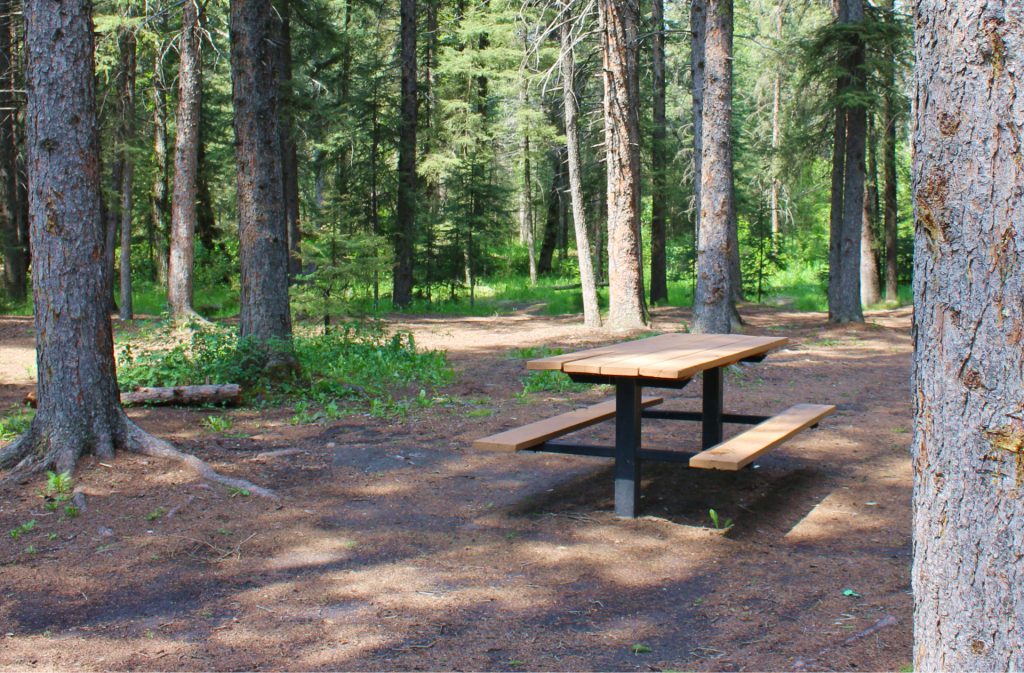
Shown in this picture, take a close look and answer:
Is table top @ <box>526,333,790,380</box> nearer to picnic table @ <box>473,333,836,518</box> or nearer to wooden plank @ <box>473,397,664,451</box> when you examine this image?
picnic table @ <box>473,333,836,518</box>

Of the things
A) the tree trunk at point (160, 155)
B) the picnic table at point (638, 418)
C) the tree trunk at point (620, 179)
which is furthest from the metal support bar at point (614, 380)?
the tree trunk at point (160, 155)

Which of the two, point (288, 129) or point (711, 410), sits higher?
point (288, 129)

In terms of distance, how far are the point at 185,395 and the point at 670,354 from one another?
5.21 m

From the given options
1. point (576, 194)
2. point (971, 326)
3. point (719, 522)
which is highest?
point (576, 194)

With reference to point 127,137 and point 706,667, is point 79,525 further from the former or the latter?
point 127,137

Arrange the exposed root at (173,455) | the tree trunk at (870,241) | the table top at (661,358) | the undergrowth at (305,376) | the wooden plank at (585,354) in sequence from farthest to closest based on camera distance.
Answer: the tree trunk at (870,241)
the undergrowth at (305,376)
the exposed root at (173,455)
the wooden plank at (585,354)
the table top at (661,358)

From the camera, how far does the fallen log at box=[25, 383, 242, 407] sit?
28.3ft

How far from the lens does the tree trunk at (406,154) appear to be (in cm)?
2091

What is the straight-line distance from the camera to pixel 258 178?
30.9ft

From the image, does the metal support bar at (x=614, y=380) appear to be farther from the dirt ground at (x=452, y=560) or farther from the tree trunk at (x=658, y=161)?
the tree trunk at (x=658, y=161)

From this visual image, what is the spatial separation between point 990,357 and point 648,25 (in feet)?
71.1

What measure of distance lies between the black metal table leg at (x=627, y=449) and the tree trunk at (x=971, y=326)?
3.02 metres

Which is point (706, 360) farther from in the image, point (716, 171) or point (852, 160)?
point (852, 160)

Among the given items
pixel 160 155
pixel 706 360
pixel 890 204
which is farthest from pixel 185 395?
pixel 890 204
